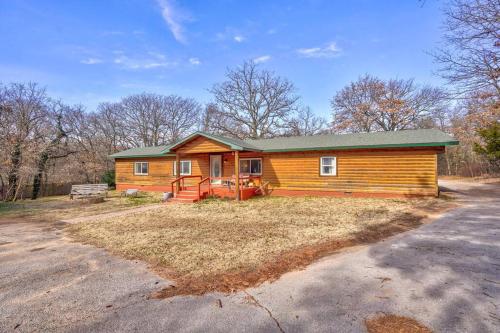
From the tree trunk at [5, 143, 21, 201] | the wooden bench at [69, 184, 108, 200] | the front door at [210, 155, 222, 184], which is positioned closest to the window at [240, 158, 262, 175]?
the front door at [210, 155, 222, 184]

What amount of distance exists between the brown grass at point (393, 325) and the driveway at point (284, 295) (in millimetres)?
97

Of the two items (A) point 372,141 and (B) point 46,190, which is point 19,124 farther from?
(A) point 372,141

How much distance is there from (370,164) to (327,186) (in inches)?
93.2

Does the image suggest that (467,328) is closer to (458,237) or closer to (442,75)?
(458,237)

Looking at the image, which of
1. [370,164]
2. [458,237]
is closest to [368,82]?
[370,164]

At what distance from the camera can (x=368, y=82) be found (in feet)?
99.2

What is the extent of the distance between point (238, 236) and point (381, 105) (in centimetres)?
2751

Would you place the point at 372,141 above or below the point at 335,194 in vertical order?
above

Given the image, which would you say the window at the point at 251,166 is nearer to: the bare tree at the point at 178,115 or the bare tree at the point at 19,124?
the bare tree at the point at 19,124

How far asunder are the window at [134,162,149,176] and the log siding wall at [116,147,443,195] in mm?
5033

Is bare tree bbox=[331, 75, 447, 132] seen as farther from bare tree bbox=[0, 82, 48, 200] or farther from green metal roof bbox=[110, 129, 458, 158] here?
bare tree bbox=[0, 82, 48, 200]

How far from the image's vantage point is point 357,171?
13.2 m

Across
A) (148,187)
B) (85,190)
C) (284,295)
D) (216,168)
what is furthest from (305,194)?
(85,190)

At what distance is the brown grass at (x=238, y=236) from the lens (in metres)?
4.34
